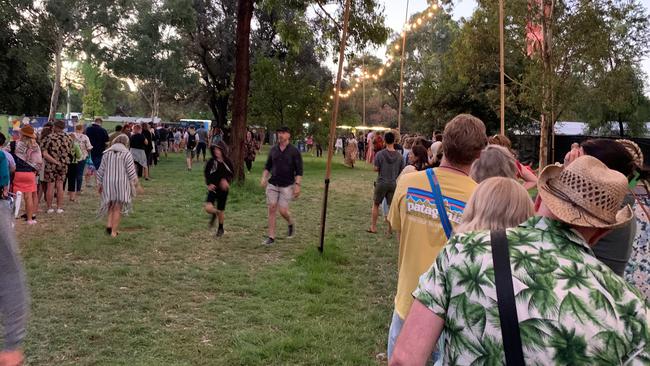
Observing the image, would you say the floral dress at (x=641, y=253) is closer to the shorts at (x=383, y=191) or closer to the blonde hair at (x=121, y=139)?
the shorts at (x=383, y=191)

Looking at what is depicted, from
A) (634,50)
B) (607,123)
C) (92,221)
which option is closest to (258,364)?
(92,221)

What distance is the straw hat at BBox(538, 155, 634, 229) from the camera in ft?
5.40

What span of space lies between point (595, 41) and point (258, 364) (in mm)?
14217

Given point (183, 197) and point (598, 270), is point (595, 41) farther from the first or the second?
point (598, 270)

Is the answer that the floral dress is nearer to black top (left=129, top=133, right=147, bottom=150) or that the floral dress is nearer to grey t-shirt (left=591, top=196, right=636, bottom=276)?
grey t-shirt (left=591, top=196, right=636, bottom=276)

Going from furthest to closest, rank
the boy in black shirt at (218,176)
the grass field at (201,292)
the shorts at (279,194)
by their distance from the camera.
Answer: the boy in black shirt at (218,176) < the shorts at (279,194) < the grass field at (201,292)

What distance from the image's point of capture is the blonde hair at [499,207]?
189 centimetres

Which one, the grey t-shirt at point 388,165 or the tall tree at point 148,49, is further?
the tall tree at point 148,49

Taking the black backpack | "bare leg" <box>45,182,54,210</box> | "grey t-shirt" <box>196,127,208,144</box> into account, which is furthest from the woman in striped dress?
"grey t-shirt" <box>196,127,208,144</box>

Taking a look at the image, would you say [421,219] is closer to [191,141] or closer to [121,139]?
[121,139]

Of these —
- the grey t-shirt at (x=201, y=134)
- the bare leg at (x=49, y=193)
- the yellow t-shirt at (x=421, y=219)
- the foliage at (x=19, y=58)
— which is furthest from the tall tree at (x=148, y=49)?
the yellow t-shirt at (x=421, y=219)

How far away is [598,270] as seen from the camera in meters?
1.59

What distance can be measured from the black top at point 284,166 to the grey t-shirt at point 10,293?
6.36m

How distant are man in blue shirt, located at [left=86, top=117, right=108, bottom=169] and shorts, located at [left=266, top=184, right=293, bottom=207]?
7682mm
